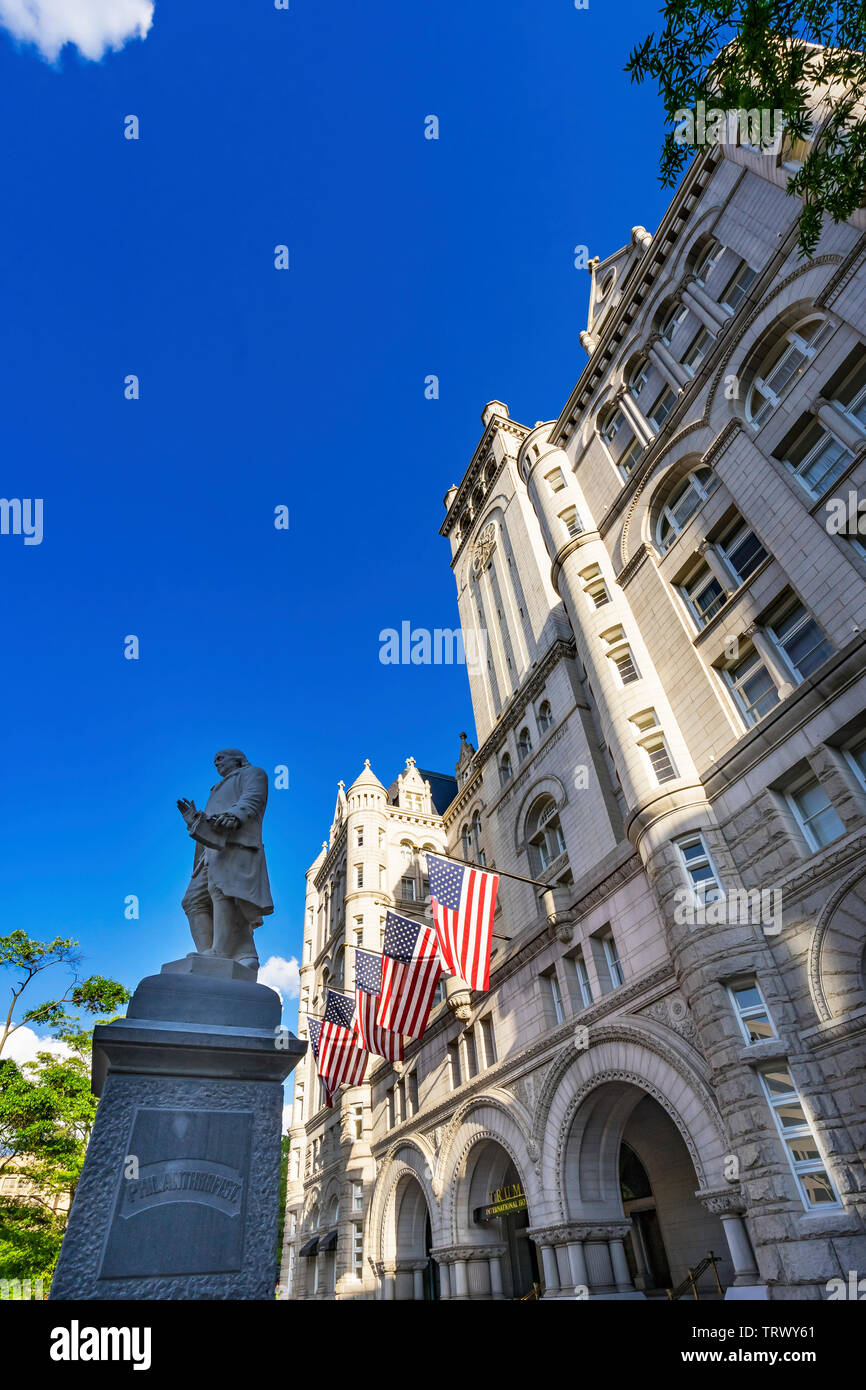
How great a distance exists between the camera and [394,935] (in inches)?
856

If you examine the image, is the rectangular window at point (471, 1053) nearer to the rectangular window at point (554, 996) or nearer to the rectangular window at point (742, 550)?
the rectangular window at point (554, 996)

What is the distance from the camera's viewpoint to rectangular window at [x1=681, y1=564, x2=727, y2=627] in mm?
19891

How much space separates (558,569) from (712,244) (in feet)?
39.4

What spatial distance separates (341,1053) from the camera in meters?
24.2

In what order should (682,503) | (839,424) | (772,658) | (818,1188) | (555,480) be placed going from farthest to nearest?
(555,480) → (682,503) → (772,658) → (839,424) → (818,1188)

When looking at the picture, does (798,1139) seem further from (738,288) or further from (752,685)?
(738,288)

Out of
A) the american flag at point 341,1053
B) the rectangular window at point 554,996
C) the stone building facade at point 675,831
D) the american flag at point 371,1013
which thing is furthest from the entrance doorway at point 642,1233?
the american flag at point 341,1053

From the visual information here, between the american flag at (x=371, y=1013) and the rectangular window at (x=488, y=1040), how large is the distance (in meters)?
3.31

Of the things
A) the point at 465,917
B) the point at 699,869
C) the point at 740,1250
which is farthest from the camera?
the point at 465,917

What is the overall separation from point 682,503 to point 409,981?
1759 cm

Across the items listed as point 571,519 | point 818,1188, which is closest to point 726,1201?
point 818,1188
